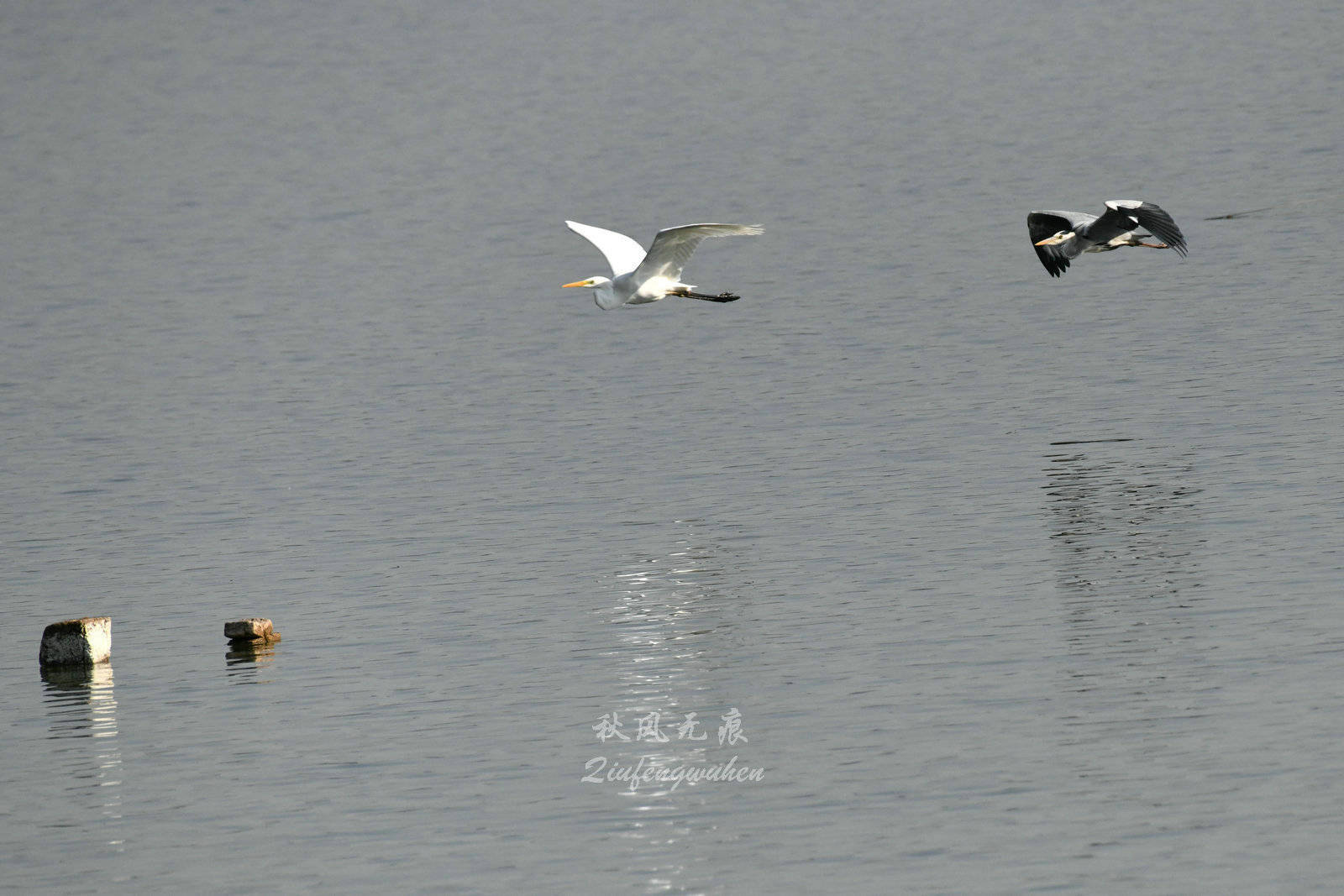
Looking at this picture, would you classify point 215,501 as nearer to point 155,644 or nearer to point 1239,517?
point 155,644

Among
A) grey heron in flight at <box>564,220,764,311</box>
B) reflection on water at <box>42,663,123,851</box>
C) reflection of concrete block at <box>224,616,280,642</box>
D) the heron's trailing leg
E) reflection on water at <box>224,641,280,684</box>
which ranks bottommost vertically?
reflection on water at <box>42,663,123,851</box>

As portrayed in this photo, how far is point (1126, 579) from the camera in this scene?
75.2ft

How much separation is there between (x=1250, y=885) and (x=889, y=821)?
2.85 metres

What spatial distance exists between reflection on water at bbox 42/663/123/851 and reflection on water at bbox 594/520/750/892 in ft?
13.4

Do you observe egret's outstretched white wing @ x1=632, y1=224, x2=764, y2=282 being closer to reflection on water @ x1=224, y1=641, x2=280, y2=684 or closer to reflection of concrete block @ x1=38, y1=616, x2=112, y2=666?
reflection on water @ x1=224, y1=641, x2=280, y2=684

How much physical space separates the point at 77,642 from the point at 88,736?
230 cm

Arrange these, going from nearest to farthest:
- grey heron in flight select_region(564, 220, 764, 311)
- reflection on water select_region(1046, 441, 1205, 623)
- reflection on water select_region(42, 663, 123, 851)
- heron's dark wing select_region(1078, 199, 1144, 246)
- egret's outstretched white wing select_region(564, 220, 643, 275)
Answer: reflection on water select_region(42, 663, 123, 851)
reflection on water select_region(1046, 441, 1205, 623)
grey heron in flight select_region(564, 220, 764, 311)
heron's dark wing select_region(1078, 199, 1144, 246)
egret's outstretched white wing select_region(564, 220, 643, 275)

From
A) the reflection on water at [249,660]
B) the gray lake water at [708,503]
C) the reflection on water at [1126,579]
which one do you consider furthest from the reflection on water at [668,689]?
the reflection on water at [249,660]

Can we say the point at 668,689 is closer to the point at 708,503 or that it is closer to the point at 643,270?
the point at 643,270

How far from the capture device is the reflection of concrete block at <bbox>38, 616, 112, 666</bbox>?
73.3ft

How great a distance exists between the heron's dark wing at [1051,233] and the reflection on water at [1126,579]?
2713 mm

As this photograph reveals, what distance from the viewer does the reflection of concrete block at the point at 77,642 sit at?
2233 cm

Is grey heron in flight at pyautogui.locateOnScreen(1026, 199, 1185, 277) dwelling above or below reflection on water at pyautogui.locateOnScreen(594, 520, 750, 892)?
above

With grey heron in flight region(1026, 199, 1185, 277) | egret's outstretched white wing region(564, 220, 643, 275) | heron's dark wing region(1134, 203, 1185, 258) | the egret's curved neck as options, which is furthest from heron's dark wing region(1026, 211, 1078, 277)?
the egret's curved neck
